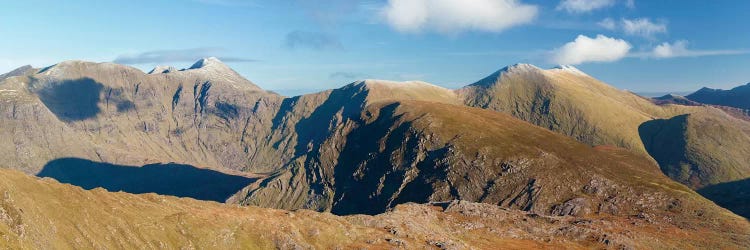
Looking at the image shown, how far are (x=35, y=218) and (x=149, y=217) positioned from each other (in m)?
28.4

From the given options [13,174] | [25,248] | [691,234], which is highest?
[13,174]

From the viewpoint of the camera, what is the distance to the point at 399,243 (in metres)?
156

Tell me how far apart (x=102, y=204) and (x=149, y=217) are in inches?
421

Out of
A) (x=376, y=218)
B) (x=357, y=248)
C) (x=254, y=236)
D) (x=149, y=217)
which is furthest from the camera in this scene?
→ (x=376, y=218)

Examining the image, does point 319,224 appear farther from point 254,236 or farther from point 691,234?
point 691,234

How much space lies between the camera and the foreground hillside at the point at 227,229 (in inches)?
3868

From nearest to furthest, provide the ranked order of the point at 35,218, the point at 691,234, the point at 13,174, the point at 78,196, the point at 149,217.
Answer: the point at 35,218, the point at 13,174, the point at 78,196, the point at 149,217, the point at 691,234

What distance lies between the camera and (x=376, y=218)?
600 feet

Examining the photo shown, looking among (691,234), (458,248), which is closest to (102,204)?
(458,248)

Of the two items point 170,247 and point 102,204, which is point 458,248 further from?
point 102,204

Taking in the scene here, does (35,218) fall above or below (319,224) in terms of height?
above

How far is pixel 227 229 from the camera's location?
132 meters

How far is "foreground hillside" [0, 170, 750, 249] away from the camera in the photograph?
98.2 m

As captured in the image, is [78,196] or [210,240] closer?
[78,196]
